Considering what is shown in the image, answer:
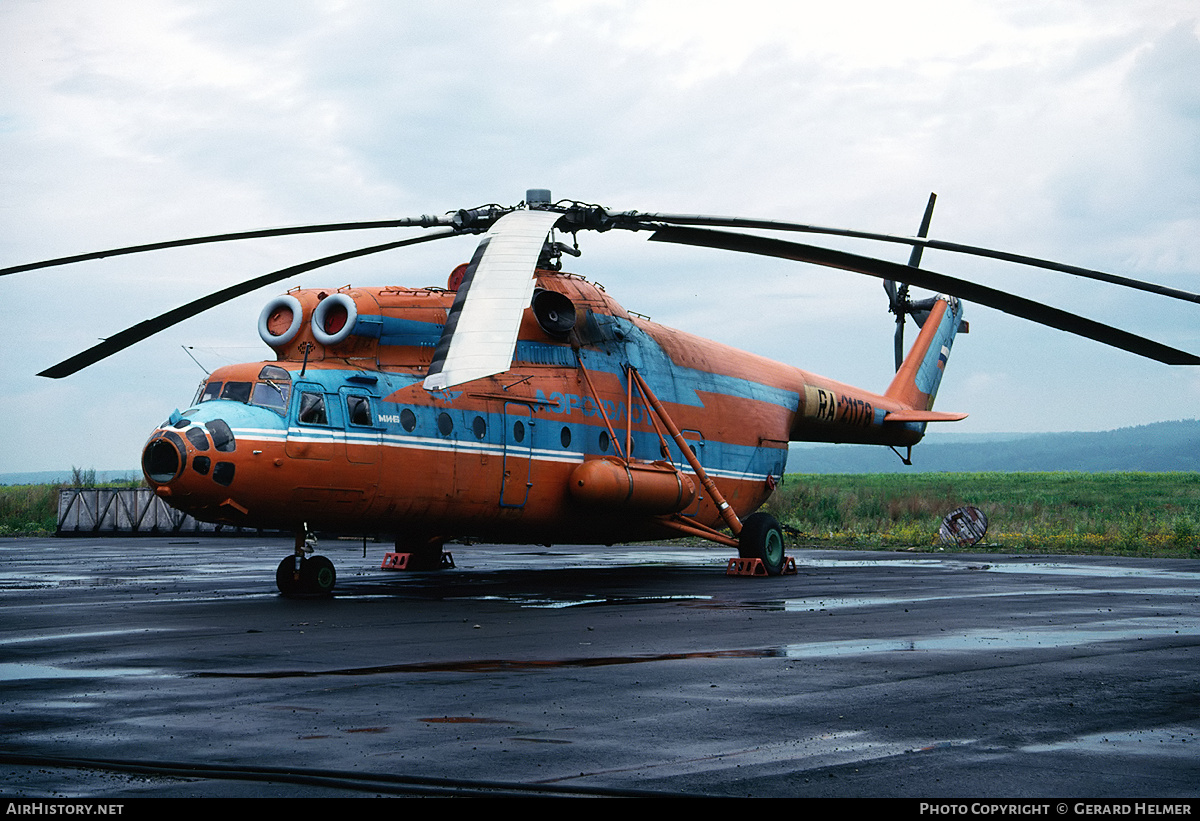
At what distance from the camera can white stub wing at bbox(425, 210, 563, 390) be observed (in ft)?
37.8

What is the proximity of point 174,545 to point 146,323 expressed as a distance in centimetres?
2083

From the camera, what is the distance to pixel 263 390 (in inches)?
620

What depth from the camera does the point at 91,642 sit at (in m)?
11.4

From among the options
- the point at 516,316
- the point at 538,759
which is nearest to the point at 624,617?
the point at 516,316

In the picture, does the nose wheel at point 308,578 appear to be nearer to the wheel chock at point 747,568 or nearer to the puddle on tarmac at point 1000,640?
the wheel chock at point 747,568

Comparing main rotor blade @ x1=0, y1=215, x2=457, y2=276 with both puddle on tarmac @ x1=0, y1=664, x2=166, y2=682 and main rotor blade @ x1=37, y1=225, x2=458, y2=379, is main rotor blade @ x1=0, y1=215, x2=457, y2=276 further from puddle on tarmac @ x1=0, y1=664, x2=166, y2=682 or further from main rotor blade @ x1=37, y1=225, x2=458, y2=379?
puddle on tarmac @ x1=0, y1=664, x2=166, y2=682

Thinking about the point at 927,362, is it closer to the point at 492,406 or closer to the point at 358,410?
the point at 492,406

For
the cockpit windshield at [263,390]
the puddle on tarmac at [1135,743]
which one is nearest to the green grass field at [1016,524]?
the cockpit windshield at [263,390]

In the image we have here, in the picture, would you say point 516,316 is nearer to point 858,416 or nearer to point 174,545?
point 858,416

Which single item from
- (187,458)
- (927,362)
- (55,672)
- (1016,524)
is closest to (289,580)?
(187,458)

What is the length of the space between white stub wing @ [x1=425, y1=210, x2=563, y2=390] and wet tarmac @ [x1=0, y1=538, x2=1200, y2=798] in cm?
276

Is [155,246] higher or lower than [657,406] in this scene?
higher

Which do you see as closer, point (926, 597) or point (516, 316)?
point (516, 316)

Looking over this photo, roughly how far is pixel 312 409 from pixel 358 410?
28.0 inches
